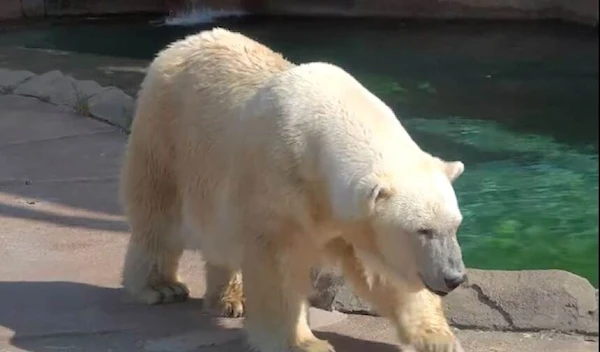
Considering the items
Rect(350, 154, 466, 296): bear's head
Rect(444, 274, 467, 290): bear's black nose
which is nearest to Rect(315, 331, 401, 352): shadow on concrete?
Rect(350, 154, 466, 296): bear's head

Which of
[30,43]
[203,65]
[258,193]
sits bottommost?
[30,43]

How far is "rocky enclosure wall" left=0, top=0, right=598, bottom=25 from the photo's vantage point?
13828mm

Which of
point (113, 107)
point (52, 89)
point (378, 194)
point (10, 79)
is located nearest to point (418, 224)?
point (378, 194)

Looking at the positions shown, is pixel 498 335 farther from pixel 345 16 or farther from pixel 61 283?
pixel 345 16

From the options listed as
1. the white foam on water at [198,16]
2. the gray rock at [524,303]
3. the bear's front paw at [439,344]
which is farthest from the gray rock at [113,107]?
the white foam on water at [198,16]

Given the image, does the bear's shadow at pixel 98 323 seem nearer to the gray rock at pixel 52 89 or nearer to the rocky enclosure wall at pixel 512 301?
the rocky enclosure wall at pixel 512 301

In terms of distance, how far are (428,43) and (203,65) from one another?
9113 mm

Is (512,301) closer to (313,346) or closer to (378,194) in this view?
(313,346)

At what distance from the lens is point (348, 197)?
2.87 meters

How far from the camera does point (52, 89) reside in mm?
8047

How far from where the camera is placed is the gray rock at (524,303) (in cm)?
352

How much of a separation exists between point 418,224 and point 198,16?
14.3m

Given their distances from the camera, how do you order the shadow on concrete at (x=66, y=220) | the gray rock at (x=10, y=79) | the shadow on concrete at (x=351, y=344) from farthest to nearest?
the gray rock at (x=10, y=79) → the shadow on concrete at (x=66, y=220) → the shadow on concrete at (x=351, y=344)

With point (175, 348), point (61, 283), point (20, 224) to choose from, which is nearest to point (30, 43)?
point (20, 224)
